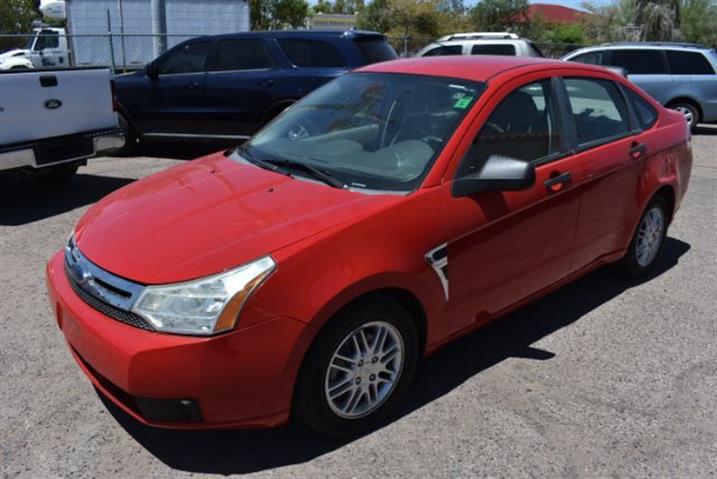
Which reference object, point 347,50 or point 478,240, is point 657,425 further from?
point 347,50

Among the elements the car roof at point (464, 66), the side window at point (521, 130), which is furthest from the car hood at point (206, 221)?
the car roof at point (464, 66)

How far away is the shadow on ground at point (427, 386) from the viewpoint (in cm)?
286

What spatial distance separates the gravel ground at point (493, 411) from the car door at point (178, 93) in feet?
15.6

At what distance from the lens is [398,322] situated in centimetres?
297

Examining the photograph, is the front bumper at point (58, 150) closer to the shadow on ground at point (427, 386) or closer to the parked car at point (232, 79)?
the parked car at point (232, 79)

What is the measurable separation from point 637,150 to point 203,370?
327cm

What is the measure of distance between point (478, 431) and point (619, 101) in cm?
265

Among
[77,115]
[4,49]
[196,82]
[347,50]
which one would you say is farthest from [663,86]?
[4,49]

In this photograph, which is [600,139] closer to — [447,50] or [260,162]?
[260,162]

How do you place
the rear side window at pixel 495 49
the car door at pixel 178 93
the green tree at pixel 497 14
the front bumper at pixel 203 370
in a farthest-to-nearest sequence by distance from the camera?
the green tree at pixel 497 14 → the rear side window at pixel 495 49 → the car door at pixel 178 93 → the front bumper at pixel 203 370

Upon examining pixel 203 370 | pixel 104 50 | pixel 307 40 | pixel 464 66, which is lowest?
pixel 104 50

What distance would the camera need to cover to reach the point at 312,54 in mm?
8570

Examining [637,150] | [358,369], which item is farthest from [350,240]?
[637,150]

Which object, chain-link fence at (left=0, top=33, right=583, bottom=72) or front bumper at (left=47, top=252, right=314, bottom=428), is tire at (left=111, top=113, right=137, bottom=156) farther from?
chain-link fence at (left=0, top=33, right=583, bottom=72)
